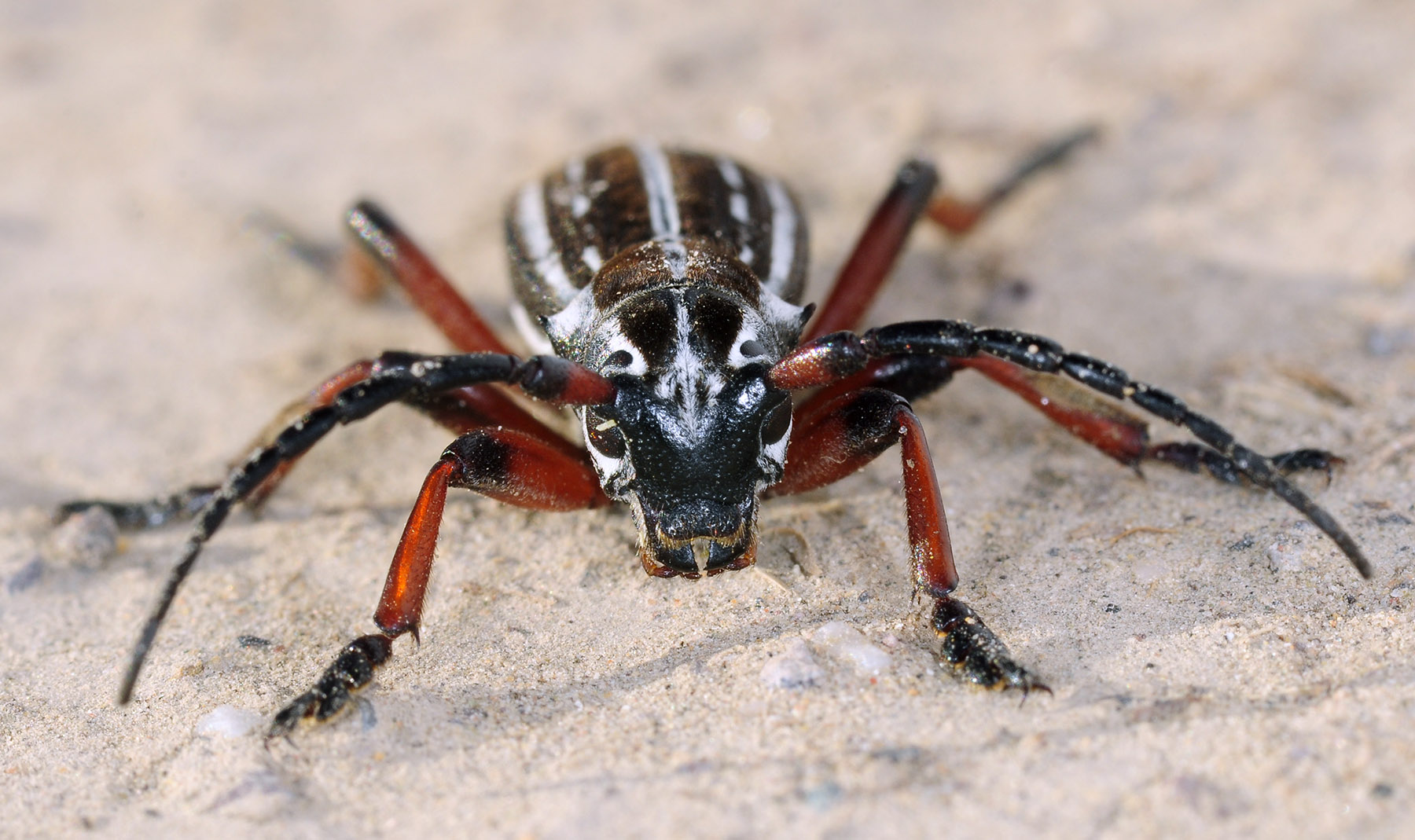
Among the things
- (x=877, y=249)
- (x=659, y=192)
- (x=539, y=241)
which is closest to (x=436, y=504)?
(x=539, y=241)

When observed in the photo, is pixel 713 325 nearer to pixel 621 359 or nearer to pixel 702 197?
pixel 621 359

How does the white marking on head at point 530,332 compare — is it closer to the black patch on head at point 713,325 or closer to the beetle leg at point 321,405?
the beetle leg at point 321,405

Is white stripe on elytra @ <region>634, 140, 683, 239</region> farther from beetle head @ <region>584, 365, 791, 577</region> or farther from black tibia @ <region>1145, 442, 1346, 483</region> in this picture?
black tibia @ <region>1145, 442, 1346, 483</region>

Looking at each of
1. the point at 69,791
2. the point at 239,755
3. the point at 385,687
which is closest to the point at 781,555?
the point at 385,687

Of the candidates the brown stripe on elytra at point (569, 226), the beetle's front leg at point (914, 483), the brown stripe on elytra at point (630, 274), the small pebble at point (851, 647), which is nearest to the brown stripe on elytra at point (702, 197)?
the brown stripe on elytra at point (630, 274)

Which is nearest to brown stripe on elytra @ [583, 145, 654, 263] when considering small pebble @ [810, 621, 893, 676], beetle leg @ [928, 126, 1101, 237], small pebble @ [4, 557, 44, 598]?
beetle leg @ [928, 126, 1101, 237]

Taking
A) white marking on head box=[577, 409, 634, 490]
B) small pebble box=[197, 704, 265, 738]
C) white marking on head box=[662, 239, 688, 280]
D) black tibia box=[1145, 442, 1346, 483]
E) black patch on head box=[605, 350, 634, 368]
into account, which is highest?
white marking on head box=[662, 239, 688, 280]
